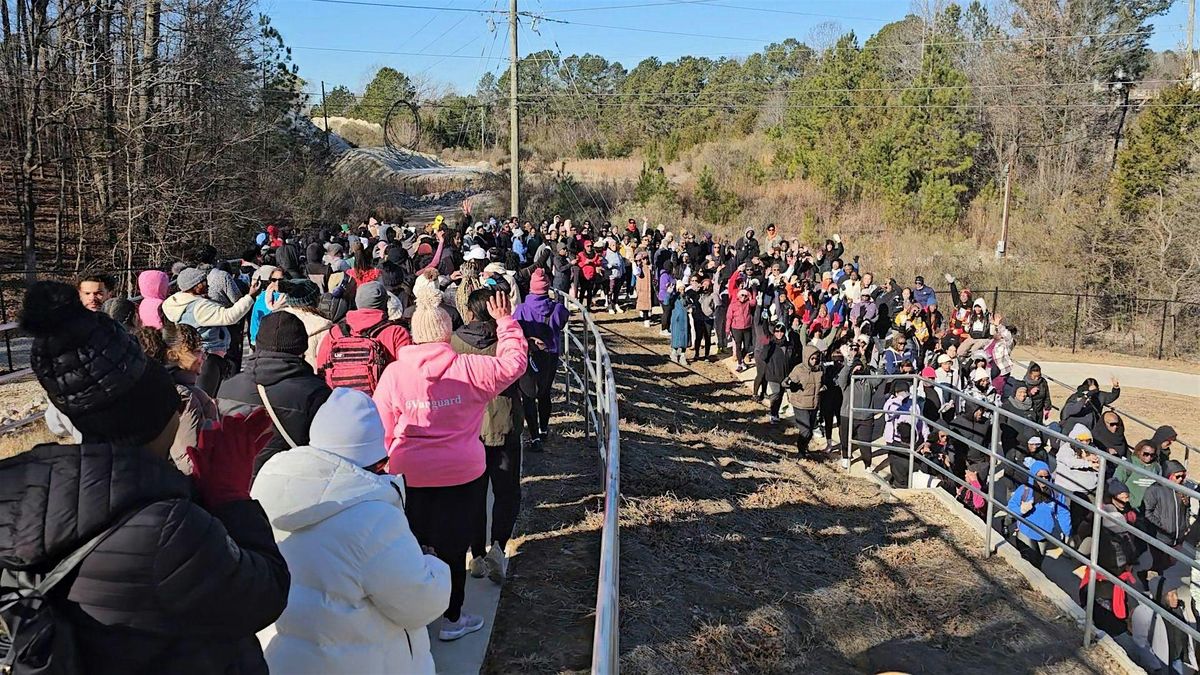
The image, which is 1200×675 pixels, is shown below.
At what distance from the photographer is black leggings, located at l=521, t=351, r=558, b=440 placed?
298 inches

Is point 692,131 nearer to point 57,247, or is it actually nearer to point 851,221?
point 851,221

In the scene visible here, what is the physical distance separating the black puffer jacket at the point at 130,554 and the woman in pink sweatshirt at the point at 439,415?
236 centimetres

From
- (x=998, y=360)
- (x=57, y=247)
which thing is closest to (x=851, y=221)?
(x=998, y=360)

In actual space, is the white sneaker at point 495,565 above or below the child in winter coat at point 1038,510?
above

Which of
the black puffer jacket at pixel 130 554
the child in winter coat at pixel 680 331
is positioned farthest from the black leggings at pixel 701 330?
the black puffer jacket at pixel 130 554

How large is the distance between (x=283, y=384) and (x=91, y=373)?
1.86 m

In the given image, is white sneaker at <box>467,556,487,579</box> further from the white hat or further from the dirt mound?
the white hat

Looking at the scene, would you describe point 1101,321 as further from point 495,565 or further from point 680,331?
point 495,565

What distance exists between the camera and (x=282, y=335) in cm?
390

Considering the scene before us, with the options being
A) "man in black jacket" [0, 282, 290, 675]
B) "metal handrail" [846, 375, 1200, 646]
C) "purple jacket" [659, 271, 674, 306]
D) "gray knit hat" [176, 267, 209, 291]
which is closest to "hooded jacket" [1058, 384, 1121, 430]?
"metal handrail" [846, 375, 1200, 646]

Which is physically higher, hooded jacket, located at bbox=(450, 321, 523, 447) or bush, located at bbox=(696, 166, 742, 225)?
bush, located at bbox=(696, 166, 742, 225)

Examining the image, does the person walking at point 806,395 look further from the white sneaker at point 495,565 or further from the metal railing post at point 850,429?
the white sneaker at point 495,565

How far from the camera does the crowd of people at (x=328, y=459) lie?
6.03 feet

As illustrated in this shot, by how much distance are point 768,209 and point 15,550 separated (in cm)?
4127
